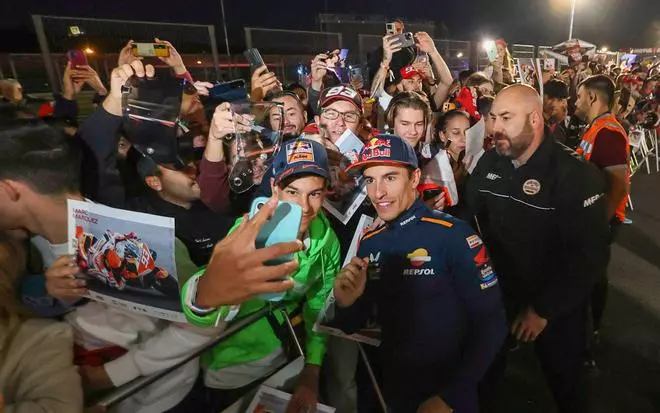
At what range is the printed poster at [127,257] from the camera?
50.4 inches

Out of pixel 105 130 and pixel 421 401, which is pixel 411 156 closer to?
pixel 421 401

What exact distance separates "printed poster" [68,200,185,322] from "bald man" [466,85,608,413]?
6.79ft

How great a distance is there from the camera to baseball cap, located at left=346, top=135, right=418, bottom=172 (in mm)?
2037

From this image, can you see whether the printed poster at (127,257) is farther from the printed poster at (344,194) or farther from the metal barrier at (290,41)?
the metal barrier at (290,41)

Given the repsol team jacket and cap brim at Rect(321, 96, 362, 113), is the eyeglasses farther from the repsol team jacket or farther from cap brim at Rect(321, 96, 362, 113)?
the repsol team jacket

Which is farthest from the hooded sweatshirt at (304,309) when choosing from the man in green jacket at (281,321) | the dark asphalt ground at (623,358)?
the dark asphalt ground at (623,358)

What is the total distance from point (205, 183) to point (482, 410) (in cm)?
240

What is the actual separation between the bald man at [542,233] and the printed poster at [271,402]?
1.43 m

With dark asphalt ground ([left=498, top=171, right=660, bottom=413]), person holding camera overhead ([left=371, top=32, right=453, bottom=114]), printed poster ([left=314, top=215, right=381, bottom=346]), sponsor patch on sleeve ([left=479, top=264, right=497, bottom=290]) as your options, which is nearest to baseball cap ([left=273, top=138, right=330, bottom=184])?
printed poster ([left=314, top=215, right=381, bottom=346])

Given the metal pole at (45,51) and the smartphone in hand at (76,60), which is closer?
the smartphone in hand at (76,60)

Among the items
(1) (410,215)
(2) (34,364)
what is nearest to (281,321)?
(1) (410,215)

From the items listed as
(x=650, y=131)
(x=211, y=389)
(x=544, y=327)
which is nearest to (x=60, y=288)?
(x=211, y=389)

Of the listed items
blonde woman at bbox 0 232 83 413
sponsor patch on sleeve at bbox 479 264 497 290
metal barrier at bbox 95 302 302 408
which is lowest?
metal barrier at bbox 95 302 302 408

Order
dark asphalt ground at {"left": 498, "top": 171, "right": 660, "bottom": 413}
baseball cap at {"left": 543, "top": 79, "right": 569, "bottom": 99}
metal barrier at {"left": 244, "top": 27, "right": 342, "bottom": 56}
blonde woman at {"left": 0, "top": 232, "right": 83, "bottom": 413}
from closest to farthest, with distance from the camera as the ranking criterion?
blonde woman at {"left": 0, "top": 232, "right": 83, "bottom": 413} < dark asphalt ground at {"left": 498, "top": 171, "right": 660, "bottom": 413} < baseball cap at {"left": 543, "top": 79, "right": 569, "bottom": 99} < metal barrier at {"left": 244, "top": 27, "right": 342, "bottom": 56}
